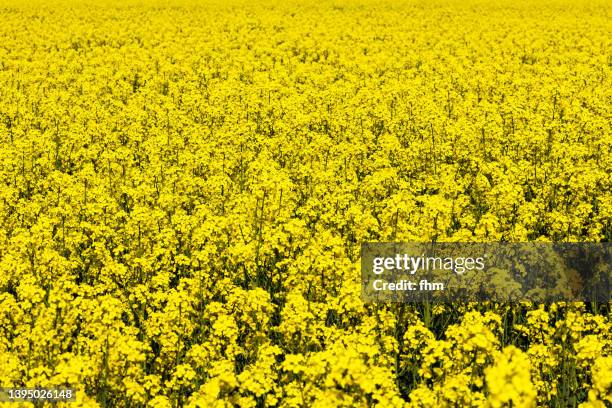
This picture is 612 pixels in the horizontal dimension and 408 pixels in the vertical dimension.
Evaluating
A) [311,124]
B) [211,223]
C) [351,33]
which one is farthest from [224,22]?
[211,223]

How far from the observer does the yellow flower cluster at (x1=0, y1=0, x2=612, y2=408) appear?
5.29 metres

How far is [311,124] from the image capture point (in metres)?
12.8

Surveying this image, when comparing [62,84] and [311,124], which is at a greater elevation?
[62,84]

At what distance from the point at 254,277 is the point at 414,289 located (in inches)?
71.1

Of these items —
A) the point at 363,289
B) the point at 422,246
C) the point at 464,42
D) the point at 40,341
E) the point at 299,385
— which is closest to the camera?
the point at 299,385

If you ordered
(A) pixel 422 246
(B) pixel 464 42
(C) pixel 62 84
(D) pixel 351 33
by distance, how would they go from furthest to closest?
(D) pixel 351 33 < (B) pixel 464 42 < (C) pixel 62 84 < (A) pixel 422 246

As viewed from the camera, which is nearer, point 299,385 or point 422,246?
point 299,385

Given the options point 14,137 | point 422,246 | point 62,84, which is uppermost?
point 62,84

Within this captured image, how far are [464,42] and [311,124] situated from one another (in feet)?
40.0

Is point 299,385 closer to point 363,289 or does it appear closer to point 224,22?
point 363,289

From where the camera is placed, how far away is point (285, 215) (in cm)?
801

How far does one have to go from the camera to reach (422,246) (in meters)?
6.99

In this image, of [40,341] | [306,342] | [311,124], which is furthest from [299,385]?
[311,124]

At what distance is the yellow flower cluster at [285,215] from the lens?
5.29 metres
